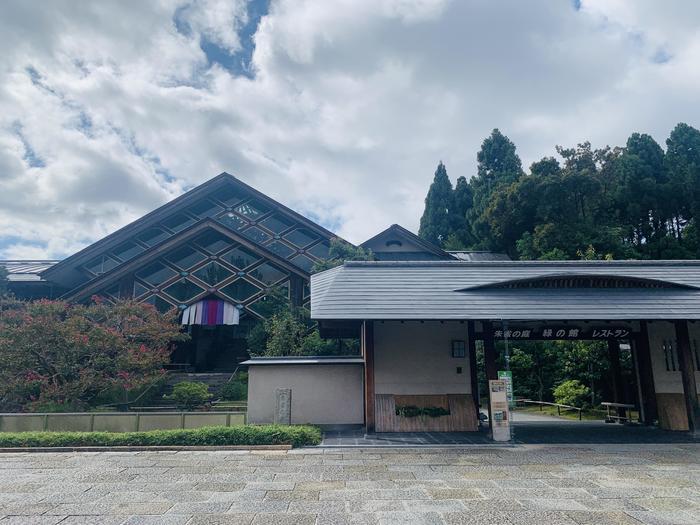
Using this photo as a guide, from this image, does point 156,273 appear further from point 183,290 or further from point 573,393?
point 573,393

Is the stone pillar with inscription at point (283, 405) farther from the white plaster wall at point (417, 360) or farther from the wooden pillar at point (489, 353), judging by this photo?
the wooden pillar at point (489, 353)

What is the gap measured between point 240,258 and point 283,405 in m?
13.2

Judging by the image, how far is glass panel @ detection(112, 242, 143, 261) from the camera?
25.6 metres

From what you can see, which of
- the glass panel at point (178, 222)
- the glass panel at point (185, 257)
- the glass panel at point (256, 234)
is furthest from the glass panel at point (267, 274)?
the glass panel at point (178, 222)

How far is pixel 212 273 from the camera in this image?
23.6 meters

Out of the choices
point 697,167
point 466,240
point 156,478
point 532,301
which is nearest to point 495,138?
point 466,240

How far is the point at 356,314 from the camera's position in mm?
11141

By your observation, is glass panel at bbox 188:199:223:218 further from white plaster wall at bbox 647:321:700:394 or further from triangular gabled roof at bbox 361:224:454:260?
white plaster wall at bbox 647:321:700:394

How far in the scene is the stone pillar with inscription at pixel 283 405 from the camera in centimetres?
1219

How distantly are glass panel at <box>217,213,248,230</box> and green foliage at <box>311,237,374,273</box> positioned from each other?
20.9 feet

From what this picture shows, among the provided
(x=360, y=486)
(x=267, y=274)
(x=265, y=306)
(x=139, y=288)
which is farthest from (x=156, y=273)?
(x=360, y=486)

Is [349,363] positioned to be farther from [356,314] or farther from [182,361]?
[182,361]

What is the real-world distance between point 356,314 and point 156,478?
5.59 m

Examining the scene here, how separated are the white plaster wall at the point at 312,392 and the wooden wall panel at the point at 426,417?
0.70 meters
